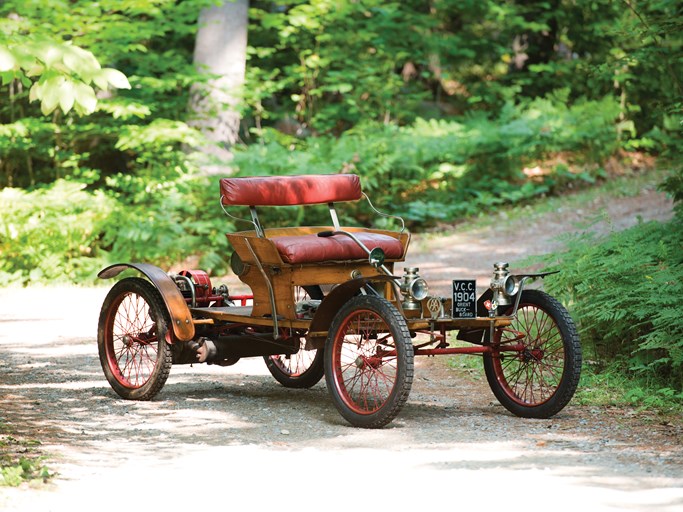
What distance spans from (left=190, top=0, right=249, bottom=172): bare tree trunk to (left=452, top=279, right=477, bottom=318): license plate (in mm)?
10861

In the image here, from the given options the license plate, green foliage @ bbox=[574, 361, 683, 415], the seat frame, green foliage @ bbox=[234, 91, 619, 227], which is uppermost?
green foliage @ bbox=[234, 91, 619, 227]

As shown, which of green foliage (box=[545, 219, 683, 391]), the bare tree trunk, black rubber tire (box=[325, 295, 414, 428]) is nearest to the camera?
black rubber tire (box=[325, 295, 414, 428])

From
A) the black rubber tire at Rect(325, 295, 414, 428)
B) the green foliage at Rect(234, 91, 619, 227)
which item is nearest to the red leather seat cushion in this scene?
the black rubber tire at Rect(325, 295, 414, 428)

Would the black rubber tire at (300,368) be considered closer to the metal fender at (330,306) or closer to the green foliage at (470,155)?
the metal fender at (330,306)

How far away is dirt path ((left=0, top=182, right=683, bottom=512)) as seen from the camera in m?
5.02

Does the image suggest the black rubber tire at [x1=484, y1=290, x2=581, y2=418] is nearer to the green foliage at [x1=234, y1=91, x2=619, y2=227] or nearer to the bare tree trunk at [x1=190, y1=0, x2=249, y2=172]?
the green foliage at [x1=234, y1=91, x2=619, y2=227]

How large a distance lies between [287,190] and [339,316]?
1.37 metres

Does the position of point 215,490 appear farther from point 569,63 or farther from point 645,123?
point 569,63

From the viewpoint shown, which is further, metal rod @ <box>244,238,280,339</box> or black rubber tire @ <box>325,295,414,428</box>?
metal rod @ <box>244,238,280,339</box>

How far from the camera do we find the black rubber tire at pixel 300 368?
27.0 ft

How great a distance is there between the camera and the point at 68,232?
51.2 feet

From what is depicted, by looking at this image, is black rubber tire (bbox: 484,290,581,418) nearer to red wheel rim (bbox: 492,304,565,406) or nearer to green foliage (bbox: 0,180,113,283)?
red wheel rim (bbox: 492,304,565,406)

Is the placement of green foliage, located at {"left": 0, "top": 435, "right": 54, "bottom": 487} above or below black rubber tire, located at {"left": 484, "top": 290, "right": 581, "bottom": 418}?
below

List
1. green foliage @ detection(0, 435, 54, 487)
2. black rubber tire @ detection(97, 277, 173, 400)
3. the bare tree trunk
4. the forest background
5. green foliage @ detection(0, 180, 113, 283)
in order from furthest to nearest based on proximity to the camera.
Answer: the bare tree trunk → green foliage @ detection(0, 180, 113, 283) → the forest background → black rubber tire @ detection(97, 277, 173, 400) → green foliage @ detection(0, 435, 54, 487)
